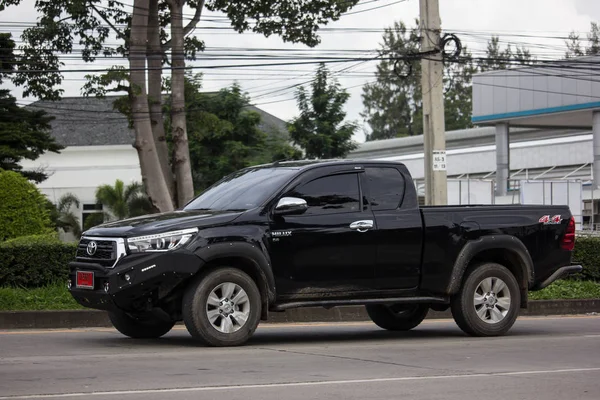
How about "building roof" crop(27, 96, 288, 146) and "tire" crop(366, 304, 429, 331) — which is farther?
"building roof" crop(27, 96, 288, 146)

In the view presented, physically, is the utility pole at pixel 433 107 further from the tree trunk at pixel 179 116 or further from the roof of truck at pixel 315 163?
the tree trunk at pixel 179 116

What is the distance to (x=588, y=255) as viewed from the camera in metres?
19.6

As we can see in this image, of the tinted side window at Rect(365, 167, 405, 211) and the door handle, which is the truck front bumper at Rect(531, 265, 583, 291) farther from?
the door handle

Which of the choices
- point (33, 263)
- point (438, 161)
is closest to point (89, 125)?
point (438, 161)

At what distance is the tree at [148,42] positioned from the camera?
26328mm

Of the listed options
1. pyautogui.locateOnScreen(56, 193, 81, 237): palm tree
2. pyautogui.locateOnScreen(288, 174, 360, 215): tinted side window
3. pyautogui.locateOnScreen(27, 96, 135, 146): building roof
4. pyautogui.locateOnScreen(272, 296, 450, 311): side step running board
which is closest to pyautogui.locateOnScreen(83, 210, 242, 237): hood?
pyautogui.locateOnScreen(288, 174, 360, 215): tinted side window

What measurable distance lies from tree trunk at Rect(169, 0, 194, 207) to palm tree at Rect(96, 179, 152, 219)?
18313 millimetres

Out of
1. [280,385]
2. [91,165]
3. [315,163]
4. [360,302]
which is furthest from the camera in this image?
[91,165]

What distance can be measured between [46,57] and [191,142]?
1619cm

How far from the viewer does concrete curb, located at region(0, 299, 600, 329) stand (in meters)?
14.1

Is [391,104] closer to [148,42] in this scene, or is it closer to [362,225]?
Result: [148,42]

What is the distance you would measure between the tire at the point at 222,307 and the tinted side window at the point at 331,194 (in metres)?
1.14

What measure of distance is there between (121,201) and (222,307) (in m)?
36.9

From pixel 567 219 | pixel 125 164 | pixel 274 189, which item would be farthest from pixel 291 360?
pixel 125 164
